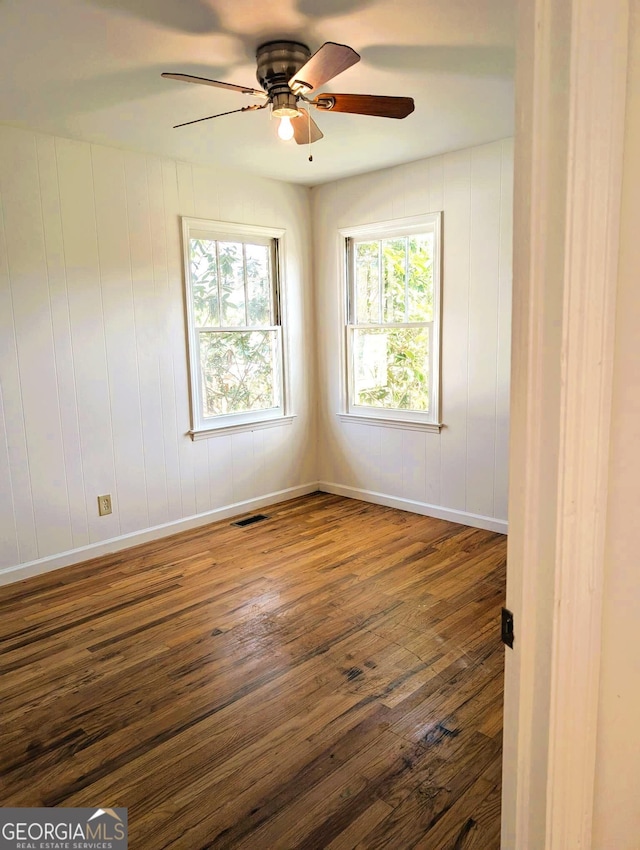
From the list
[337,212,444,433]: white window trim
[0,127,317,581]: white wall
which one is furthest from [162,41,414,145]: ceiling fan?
[337,212,444,433]: white window trim

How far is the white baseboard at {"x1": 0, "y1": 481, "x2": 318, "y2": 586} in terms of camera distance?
348 centimetres

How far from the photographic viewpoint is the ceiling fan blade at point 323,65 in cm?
199

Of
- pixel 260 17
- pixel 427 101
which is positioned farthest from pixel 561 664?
pixel 427 101

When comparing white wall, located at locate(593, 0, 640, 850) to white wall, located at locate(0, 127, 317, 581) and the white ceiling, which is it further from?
white wall, located at locate(0, 127, 317, 581)

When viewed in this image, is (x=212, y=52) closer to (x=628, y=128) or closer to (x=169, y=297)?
(x=169, y=297)

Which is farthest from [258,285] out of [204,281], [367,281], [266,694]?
[266,694]

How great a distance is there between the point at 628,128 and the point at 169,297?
3561 mm

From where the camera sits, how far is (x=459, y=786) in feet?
5.99

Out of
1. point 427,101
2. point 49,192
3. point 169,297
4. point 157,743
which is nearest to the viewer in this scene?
point 157,743

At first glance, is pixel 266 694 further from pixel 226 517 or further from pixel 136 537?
pixel 226 517

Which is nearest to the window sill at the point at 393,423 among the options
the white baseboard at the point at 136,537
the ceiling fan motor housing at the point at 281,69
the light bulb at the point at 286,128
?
the white baseboard at the point at 136,537

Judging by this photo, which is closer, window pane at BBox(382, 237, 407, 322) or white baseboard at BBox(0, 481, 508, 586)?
white baseboard at BBox(0, 481, 508, 586)

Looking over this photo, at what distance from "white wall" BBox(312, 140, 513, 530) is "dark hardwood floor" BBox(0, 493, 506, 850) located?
2.02ft

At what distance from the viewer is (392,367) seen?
457cm
